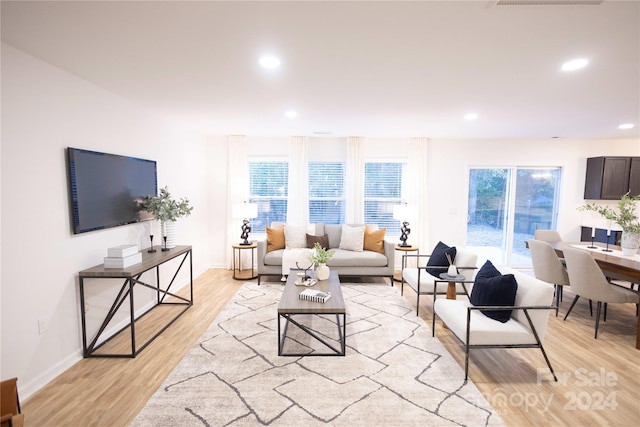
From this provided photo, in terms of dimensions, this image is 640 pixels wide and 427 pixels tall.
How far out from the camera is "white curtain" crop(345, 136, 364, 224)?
18.4ft

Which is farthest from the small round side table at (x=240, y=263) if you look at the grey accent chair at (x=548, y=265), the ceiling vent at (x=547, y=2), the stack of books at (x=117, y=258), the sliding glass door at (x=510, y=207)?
the ceiling vent at (x=547, y=2)

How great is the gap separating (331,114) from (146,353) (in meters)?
3.31

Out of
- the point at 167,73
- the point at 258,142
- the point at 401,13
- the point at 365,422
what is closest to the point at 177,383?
the point at 365,422

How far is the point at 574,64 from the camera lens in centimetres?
232

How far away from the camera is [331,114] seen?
153 inches

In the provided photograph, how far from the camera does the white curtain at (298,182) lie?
561cm

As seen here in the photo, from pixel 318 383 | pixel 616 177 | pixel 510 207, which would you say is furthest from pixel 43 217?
pixel 616 177

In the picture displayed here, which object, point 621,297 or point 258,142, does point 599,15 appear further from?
point 258,142

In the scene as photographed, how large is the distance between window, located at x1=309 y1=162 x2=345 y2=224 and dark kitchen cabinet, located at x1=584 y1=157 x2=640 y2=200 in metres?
4.62

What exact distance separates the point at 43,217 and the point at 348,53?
8.71 ft

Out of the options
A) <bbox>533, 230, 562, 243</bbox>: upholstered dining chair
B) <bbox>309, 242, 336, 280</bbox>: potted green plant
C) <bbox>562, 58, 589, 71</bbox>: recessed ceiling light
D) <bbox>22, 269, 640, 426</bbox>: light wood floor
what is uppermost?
<bbox>562, 58, 589, 71</bbox>: recessed ceiling light

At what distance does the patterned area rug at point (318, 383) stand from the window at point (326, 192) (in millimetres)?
2686

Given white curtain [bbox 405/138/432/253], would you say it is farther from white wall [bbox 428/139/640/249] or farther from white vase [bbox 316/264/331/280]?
white vase [bbox 316/264/331/280]

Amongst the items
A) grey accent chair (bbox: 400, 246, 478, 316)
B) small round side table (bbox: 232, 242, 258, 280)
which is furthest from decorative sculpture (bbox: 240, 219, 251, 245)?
grey accent chair (bbox: 400, 246, 478, 316)
